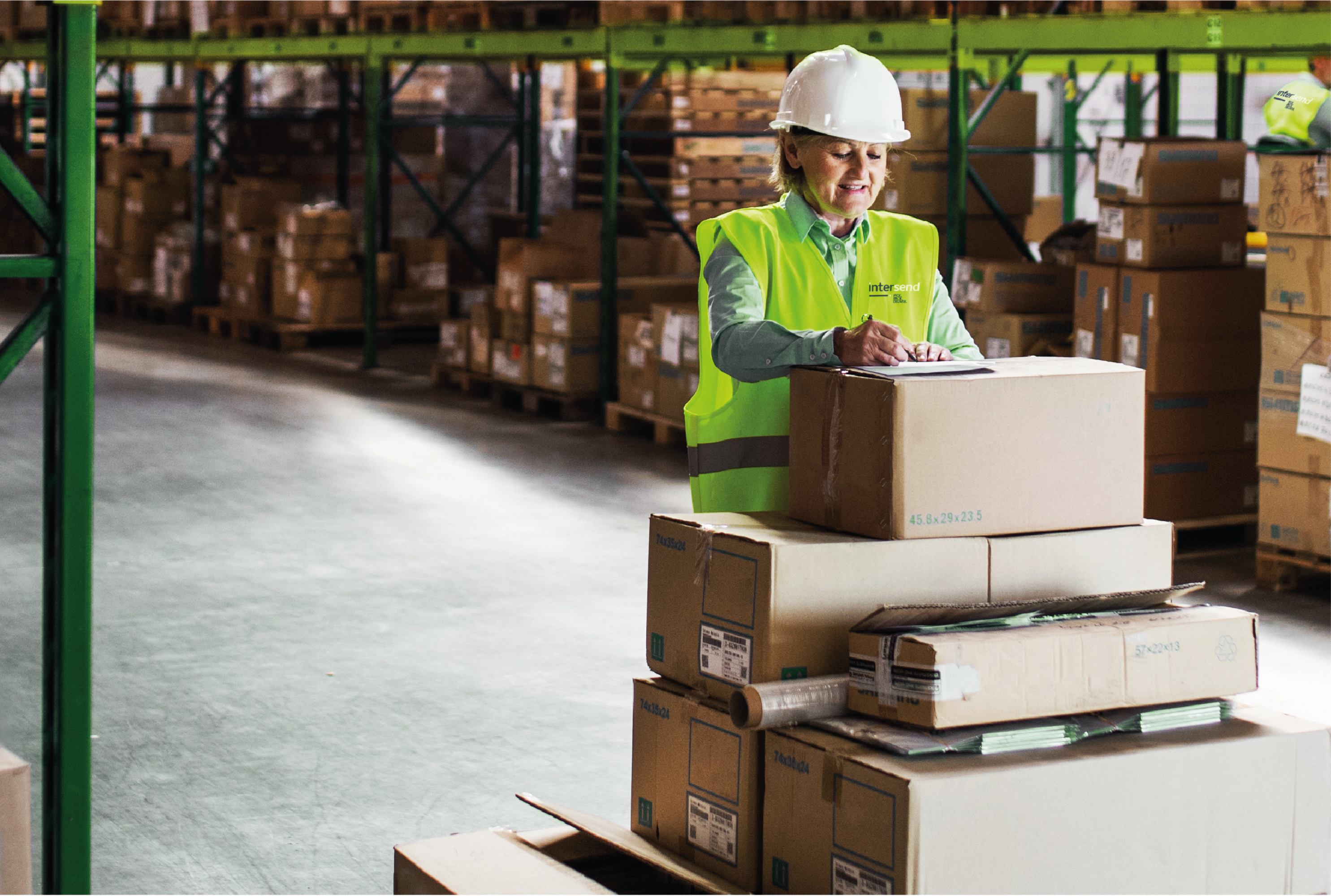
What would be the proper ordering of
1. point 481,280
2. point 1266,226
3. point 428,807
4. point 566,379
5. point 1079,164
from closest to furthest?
point 428,807 < point 1266,226 < point 566,379 < point 481,280 < point 1079,164

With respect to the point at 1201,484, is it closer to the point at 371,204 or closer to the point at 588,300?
the point at 588,300

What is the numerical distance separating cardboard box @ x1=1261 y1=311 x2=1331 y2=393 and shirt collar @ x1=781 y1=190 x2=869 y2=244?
12.6 feet

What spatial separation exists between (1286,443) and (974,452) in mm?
4494

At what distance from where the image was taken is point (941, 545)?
276 centimetres

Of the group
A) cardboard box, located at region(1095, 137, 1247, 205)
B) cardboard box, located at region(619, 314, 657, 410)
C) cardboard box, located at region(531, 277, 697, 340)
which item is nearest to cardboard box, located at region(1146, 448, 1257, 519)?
cardboard box, located at region(1095, 137, 1247, 205)

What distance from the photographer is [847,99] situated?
10.4 ft

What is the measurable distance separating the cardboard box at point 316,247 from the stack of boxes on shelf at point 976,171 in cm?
596

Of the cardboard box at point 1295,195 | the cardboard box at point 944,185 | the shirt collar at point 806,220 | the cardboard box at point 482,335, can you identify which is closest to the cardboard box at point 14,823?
the shirt collar at point 806,220

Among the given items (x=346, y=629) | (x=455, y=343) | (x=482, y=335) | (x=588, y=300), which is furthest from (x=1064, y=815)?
(x=455, y=343)

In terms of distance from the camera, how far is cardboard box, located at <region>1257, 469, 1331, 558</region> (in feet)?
22.0

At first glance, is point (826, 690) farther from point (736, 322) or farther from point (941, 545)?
point (736, 322)

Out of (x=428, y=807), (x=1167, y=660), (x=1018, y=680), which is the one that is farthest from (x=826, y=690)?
(x=428, y=807)

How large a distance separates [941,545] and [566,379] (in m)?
8.39

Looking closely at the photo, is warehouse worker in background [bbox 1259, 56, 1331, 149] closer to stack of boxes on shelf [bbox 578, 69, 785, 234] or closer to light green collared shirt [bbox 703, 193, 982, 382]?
light green collared shirt [bbox 703, 193, 982, 382]
